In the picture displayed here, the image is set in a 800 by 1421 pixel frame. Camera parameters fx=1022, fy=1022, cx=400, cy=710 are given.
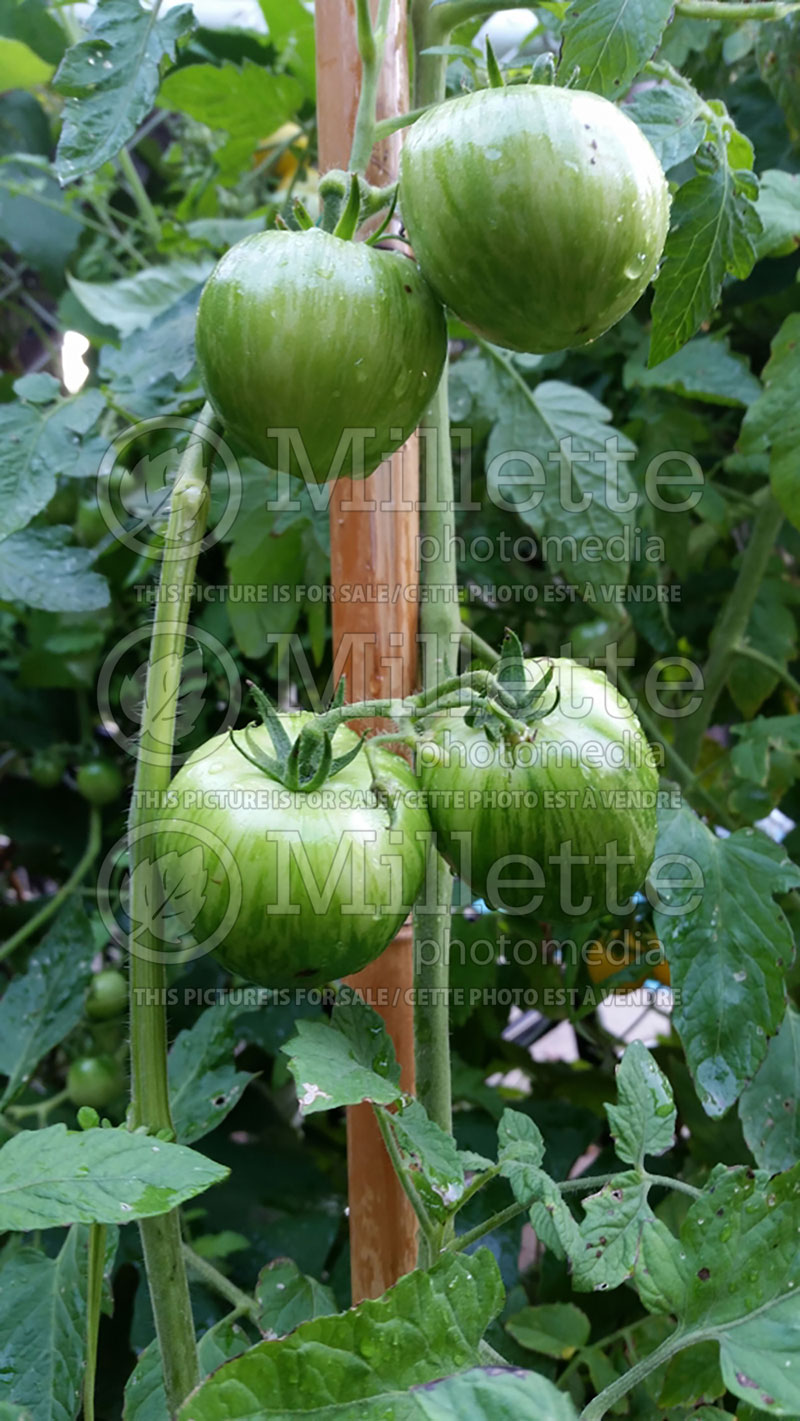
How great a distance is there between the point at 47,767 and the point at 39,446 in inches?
19.6

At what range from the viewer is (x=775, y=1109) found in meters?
0.66

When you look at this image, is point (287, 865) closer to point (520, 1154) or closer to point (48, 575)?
point (520, 1154)

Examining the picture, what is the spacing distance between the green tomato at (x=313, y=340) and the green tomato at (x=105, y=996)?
0.68 m

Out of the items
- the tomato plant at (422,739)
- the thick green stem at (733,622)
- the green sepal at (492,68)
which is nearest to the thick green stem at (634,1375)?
the tomato plant at (422,739)

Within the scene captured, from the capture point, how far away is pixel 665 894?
0.62 m

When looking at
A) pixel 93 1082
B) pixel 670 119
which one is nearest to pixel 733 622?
pixel 670 119

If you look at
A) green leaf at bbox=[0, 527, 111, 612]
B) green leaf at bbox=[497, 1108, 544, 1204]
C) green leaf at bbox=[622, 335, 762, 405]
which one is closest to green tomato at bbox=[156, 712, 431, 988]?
green leaf at bbox=[497, 1108, 544, 1204]

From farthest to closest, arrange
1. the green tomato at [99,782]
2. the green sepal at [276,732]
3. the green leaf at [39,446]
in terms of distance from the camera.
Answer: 1. the green tomato at [99,782]
2. the green leaf at [39,446]
3. the green sepal at [276,732]

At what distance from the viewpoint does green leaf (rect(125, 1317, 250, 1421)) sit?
0.52 m

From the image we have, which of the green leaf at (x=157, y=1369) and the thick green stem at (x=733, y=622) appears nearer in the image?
the green leaf at (x=157, y=1369)

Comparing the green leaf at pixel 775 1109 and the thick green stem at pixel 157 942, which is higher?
the thick green stem at pixel 157 942

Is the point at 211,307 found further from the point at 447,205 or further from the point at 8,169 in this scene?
the point at 8,169

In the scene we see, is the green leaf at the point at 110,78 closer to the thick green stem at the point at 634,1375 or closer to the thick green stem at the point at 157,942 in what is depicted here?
the thick green stem at the point at 157,942

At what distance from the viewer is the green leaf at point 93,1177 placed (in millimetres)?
369
